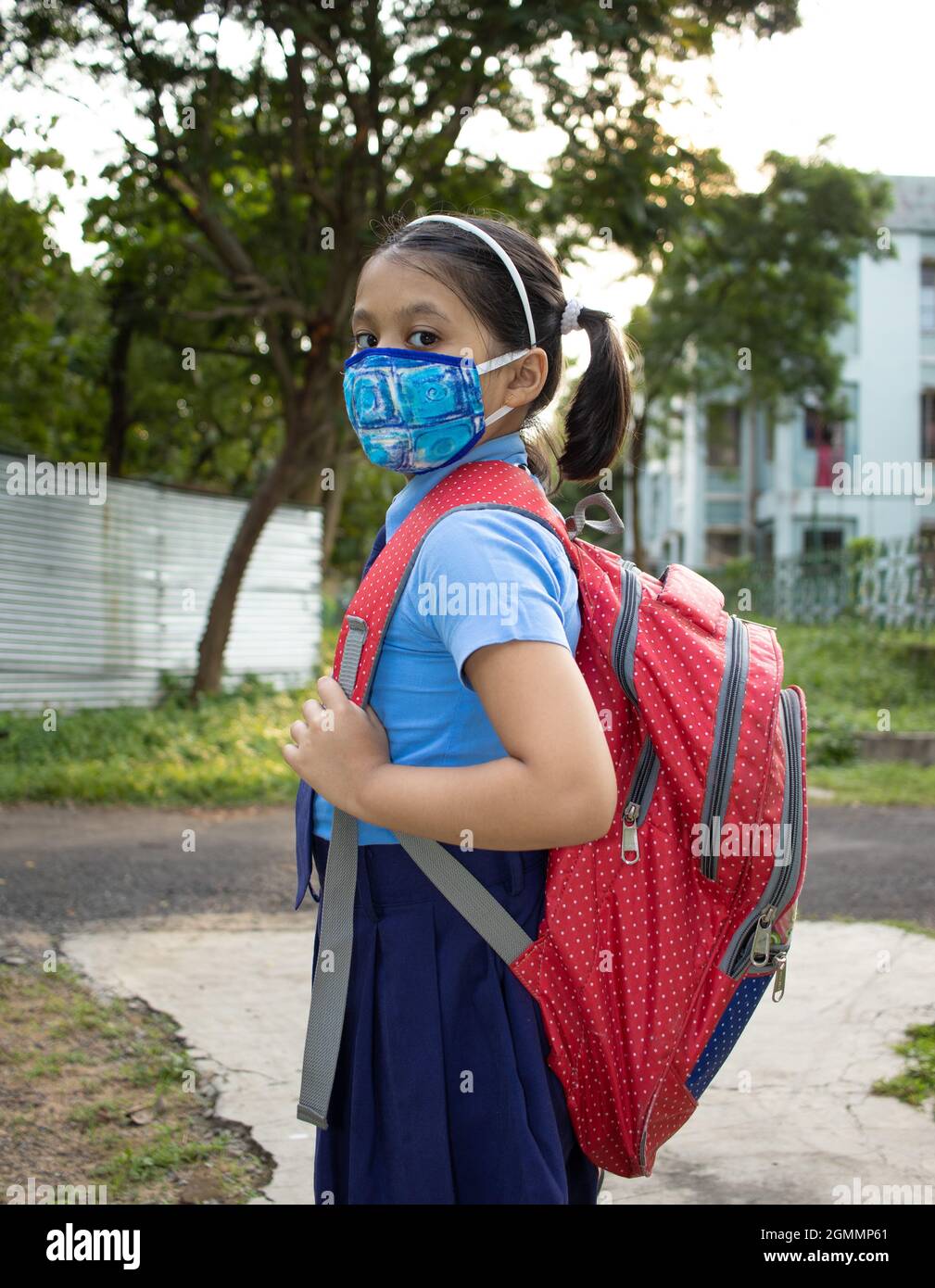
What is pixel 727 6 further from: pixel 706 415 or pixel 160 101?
pixel 706 415

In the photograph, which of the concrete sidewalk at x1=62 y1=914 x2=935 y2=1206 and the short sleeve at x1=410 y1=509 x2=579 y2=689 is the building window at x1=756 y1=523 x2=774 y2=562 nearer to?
the concrete sidewalk at x1=62 y1=914 x2=935 y2=1206

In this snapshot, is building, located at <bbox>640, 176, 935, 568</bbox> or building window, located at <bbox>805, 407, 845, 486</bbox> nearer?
building, located at <bbox>640, 176, 935, 568</bbox>

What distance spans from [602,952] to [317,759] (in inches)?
15.7

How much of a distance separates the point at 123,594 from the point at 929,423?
74.0ft

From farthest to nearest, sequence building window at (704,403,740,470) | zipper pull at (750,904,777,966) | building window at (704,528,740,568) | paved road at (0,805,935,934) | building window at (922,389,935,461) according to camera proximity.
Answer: building window at (704,528,740,568), building window at (704,403,740,470), building window at (922,389,935,461), paved road at (0,805,935,934), zipper pull at (750,904,777,966)

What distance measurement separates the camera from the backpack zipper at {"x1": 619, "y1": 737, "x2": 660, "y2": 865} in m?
1.50

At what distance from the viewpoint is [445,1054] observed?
1.52 m

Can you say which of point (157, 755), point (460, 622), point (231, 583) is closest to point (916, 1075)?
point (460, 622)

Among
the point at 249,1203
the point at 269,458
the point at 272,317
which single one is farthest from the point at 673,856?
the point at 269,458

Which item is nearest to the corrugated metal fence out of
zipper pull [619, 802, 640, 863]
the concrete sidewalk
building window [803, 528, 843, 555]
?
the concrete sidewalk

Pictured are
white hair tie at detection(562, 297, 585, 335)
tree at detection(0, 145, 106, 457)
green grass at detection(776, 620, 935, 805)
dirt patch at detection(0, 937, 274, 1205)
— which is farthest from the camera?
tree at detection(0, 145, 106, 457)

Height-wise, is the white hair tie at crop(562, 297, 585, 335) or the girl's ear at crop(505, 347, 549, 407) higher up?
the white hair tie at crop(562, 297, 585, 335)

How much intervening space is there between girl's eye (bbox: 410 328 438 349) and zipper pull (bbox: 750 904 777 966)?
0.80 meters

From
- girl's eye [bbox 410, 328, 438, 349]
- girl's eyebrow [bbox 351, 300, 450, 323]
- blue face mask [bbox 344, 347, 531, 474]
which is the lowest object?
blue face mask [bbox 344, 347, 531, 474]
